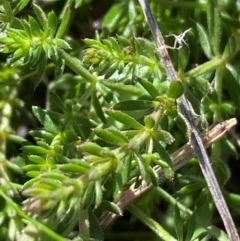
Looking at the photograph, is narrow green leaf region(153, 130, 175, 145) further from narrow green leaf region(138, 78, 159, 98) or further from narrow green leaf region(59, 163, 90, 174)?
narrow green leaf region(59, 163, 90, 174)

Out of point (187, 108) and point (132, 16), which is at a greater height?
point (132, 16)

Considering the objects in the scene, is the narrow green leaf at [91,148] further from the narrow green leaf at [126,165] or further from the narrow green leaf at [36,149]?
the narrow green leaf at [36,149]

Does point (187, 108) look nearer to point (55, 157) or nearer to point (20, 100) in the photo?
point (55, 157)

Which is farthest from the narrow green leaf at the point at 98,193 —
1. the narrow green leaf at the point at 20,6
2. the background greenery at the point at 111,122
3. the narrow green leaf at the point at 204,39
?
the narrow green leaf at the point at 204,39

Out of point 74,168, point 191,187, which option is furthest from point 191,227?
point 74,168

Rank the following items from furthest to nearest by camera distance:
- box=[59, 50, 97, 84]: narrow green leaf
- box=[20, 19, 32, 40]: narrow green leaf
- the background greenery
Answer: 1. box=[59, 50, 97, 84]: narrow green leaf
2. box=[20, 19, 32, 40]: narrow green leaf
3. the background greenery

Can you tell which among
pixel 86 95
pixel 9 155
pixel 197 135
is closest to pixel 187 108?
pixel 197 135

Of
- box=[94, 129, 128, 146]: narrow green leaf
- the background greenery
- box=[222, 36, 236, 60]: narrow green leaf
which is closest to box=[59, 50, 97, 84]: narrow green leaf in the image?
the background greenery
